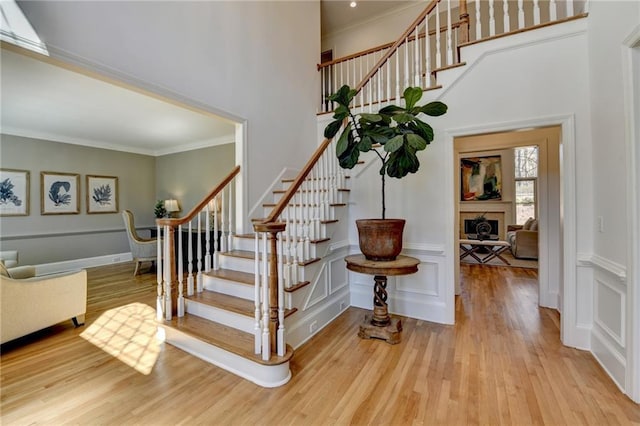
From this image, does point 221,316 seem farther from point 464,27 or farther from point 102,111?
point 464,27

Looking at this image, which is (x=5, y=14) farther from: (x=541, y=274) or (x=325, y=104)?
(x=541, y=274)

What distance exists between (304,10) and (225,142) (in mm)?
2909

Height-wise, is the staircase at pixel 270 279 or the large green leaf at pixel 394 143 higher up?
the large green leaf at pixel 394 143

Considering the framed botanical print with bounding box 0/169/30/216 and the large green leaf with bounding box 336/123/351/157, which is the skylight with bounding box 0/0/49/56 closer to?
the large green leaf with bounding box 336/123/351/157

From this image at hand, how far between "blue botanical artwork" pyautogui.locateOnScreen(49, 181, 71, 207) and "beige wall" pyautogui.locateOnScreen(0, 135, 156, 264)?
0.19 metres

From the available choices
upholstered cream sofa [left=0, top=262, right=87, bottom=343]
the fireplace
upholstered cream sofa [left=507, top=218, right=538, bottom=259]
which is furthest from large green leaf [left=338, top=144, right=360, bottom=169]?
the fireplace

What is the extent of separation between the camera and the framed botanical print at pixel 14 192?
15.3 feet

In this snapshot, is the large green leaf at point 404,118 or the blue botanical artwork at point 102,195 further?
the blue botanical artwork at point 102,195

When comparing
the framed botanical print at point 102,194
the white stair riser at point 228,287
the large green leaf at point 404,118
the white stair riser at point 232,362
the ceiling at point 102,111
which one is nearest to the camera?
the white stair riser at point 232,362

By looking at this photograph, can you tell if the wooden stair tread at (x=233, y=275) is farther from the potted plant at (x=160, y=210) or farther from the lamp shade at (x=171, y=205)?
the potted plant at (x=160, y=210)

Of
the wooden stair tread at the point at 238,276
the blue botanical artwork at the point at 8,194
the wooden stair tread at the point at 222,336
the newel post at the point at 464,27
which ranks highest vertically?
the newel post at the point at 464,27

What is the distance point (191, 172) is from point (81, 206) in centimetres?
219

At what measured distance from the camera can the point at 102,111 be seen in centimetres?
413

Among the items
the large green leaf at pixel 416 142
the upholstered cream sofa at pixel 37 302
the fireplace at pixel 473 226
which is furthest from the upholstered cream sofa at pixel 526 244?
the upholstered cream sofa at pixel 37 302
